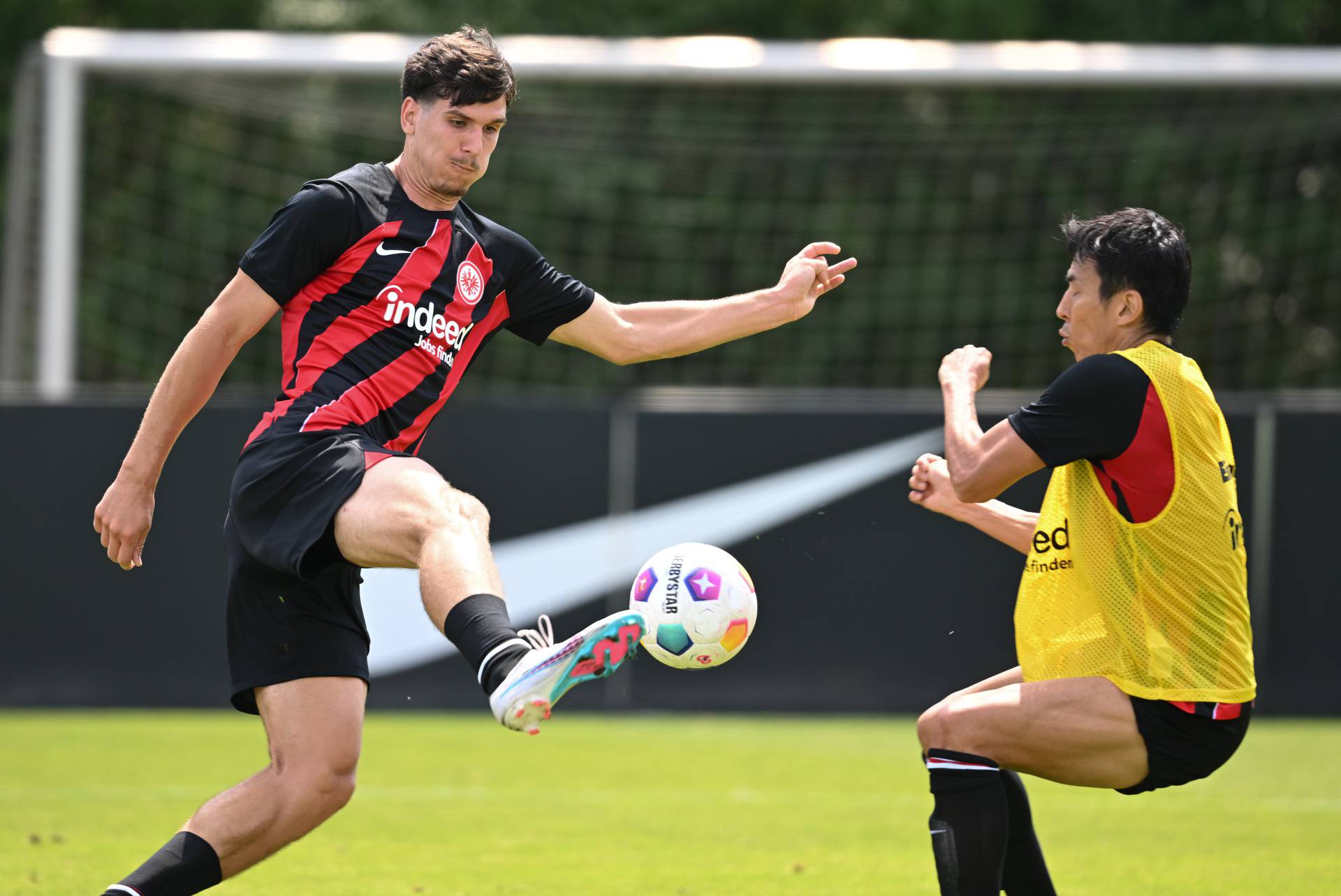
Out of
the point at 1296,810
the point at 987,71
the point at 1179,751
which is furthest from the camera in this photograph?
the point at 987,71

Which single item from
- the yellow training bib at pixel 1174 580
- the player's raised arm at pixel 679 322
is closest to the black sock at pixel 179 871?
the player's raised arm at pixel 679 322

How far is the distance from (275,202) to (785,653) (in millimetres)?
10066

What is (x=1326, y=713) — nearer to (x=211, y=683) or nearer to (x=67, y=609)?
(x=211, y=683)

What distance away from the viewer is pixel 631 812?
765 cm

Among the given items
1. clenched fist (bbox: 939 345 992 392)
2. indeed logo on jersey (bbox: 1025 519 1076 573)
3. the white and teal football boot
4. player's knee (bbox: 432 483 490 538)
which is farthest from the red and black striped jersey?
indeed logo on jersey (bbox: 1025 519 1076 573)

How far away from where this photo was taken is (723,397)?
11.4 metres

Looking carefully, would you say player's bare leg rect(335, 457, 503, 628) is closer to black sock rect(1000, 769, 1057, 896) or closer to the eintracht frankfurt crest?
the eintracht frankfurt crest

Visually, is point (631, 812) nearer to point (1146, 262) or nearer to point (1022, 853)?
point (1022, 853)

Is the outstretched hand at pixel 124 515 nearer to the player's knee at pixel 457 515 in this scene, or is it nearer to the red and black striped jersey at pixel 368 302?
the red and black striped jersey at pixel 368 302

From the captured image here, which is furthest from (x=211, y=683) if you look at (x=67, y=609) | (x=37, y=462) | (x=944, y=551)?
(x=944, y=551)

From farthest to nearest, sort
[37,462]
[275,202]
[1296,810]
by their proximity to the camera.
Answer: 1. [275,202]
2. [37,462]
3. [1296,810]

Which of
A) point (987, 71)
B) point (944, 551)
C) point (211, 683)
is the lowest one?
point (211, 683)

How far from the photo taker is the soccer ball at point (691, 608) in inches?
164

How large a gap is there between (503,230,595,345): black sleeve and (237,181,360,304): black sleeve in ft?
2.03
